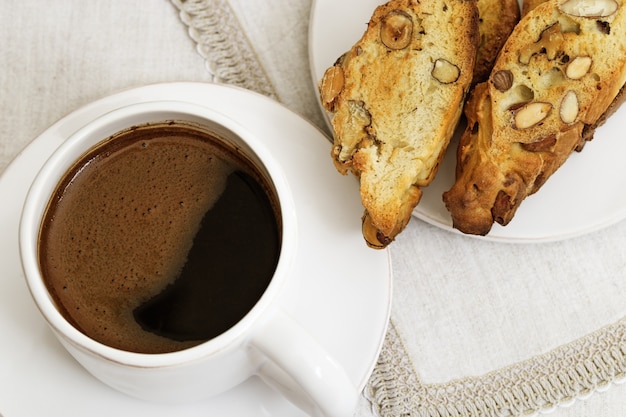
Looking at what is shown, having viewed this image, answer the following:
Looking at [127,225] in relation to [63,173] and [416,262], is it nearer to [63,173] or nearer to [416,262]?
[63,173]

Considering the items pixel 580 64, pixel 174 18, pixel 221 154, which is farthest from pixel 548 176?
pixel 174 18

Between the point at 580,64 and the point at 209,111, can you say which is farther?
the point at 580,64

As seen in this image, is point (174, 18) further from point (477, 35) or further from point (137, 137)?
point (477, 35)

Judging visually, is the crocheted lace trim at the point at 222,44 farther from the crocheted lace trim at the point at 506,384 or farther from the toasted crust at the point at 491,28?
the crocheted lace trim at the point at 506,384

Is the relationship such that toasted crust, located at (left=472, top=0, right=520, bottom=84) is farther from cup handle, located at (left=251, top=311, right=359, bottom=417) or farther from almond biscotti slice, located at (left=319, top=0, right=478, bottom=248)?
cup handle, located at (left=251, top=311, right=359, bottom=417)

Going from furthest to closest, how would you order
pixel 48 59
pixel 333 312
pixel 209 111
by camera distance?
pixel 48 59, pixel 333 312, pixel 209 111

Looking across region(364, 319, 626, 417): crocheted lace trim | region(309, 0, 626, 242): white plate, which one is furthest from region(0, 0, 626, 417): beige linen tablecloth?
region(309, 0, 626, 242): white plate
